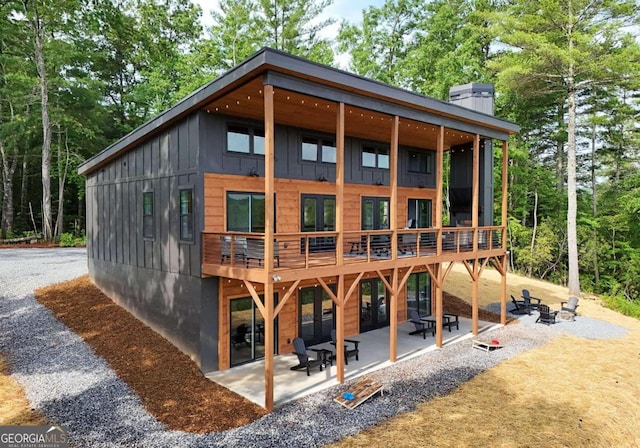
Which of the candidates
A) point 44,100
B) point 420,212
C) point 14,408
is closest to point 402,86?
→ point 420,212

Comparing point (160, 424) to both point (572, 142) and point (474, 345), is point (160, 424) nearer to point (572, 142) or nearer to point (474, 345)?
point (474, 345)

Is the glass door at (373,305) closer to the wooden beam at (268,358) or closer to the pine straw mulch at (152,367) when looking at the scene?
the pine straw mulch at (152,367)

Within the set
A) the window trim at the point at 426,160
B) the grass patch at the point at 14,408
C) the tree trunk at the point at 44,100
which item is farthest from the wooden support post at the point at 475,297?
the tree trunk at the point at 44,100

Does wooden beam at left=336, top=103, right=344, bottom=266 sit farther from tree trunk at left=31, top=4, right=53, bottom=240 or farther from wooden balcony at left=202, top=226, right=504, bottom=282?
tree trunk at left=31, top=4, right=53, bottom=240

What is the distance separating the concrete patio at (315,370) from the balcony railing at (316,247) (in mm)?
2763

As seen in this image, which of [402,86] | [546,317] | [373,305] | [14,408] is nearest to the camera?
[14,408]

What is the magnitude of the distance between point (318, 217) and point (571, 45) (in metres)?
16.0

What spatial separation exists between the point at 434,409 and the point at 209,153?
7808 millimetres

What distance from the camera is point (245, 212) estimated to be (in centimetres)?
1062

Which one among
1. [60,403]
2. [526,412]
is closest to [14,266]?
[60,403]

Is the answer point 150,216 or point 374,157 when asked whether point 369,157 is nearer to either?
point 374,157

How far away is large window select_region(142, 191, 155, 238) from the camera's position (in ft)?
37.6

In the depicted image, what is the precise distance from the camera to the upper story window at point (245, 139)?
10.2 meters

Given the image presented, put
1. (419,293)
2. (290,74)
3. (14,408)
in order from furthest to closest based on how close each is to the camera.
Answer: (419,293), (290,74), (14,408)
